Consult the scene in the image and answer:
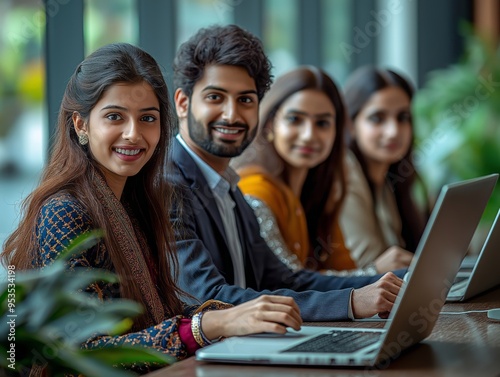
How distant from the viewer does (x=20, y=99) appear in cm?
332

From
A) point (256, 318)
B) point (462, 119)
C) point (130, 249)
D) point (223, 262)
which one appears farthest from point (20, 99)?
point (462, 119)

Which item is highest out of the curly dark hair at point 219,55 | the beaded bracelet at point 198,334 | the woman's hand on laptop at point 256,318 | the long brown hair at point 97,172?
the curly dark hair at point 219,55

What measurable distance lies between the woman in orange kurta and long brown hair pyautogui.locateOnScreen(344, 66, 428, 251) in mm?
552

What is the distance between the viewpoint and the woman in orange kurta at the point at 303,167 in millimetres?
3303

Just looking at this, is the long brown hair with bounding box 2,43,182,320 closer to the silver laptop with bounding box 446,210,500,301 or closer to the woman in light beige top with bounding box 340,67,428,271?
the silver laptop with bounding box 446,210,500,301

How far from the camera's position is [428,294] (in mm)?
1721

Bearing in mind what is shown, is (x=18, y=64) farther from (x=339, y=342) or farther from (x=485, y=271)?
(x=339, y=342)

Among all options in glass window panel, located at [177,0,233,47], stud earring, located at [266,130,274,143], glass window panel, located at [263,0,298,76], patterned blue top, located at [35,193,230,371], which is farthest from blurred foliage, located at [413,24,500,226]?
patterned blue top, located at [35,193,230,371]

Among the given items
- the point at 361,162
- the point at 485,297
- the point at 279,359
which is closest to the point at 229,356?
the point at 279,359

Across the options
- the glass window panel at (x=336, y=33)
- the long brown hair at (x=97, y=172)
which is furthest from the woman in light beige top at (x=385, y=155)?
the glass window panel at (x=336, y=33)

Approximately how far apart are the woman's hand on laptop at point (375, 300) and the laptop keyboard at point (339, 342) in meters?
0.25

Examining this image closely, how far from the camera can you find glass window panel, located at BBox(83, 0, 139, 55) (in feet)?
12.6

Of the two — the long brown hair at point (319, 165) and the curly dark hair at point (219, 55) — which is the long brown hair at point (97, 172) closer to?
the curly dark hair at point (219, 55)

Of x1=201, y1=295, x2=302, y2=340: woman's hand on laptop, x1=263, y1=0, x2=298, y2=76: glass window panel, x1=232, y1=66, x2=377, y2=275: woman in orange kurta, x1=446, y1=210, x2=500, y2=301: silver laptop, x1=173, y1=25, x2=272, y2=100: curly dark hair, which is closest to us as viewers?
x1=201, y1=295, x2=302, y2=340: woman's hand on laptop
